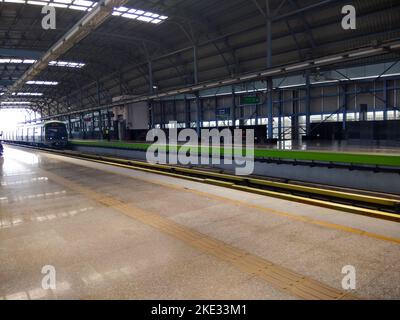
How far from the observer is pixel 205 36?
22938 mm

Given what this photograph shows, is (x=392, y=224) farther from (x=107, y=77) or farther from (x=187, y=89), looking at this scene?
(x=107, y=77)

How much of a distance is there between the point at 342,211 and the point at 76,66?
111ft

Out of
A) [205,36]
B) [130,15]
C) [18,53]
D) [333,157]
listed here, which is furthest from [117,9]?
[333,157]

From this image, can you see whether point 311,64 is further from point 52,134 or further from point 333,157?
point 52,134

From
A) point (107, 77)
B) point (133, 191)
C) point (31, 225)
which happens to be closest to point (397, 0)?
point (133, 191)

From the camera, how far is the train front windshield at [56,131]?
28734 millimetres

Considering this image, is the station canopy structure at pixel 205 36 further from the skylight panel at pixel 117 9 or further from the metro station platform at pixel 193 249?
the metro station platform at pixel 193 249

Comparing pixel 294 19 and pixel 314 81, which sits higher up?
pixel 294 19

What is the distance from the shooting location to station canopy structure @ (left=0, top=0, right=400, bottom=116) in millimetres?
14953

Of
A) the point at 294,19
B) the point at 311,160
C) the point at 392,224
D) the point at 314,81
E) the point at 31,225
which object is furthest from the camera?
the point at 314,81

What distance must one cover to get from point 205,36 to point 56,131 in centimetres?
1663

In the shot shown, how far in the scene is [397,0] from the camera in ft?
48.6

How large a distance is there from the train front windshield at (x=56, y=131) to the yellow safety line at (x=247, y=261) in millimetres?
26071
